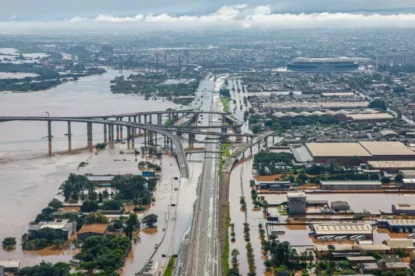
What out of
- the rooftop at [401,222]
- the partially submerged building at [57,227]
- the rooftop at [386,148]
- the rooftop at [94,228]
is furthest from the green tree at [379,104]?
the partially submerged building at [57,227]

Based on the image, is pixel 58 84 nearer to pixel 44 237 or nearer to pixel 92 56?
pixel 92 56

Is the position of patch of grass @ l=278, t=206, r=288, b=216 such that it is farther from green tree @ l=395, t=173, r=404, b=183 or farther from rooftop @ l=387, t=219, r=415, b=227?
green tree @ l=395, t=173, r=404, b=183

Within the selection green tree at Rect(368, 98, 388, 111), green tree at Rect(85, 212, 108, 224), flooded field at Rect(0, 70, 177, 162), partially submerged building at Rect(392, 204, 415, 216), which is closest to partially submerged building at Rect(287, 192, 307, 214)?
partially submerged building at Rect(392, 204, 415, 216)

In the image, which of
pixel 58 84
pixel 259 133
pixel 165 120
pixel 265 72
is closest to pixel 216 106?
pixel 165 120

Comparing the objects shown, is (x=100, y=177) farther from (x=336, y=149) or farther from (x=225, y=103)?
(x=225, y=103)

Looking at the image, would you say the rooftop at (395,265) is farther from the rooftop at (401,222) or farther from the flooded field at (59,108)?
the flooded field at (59,108)

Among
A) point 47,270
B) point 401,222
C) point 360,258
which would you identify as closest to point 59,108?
point 401,222
